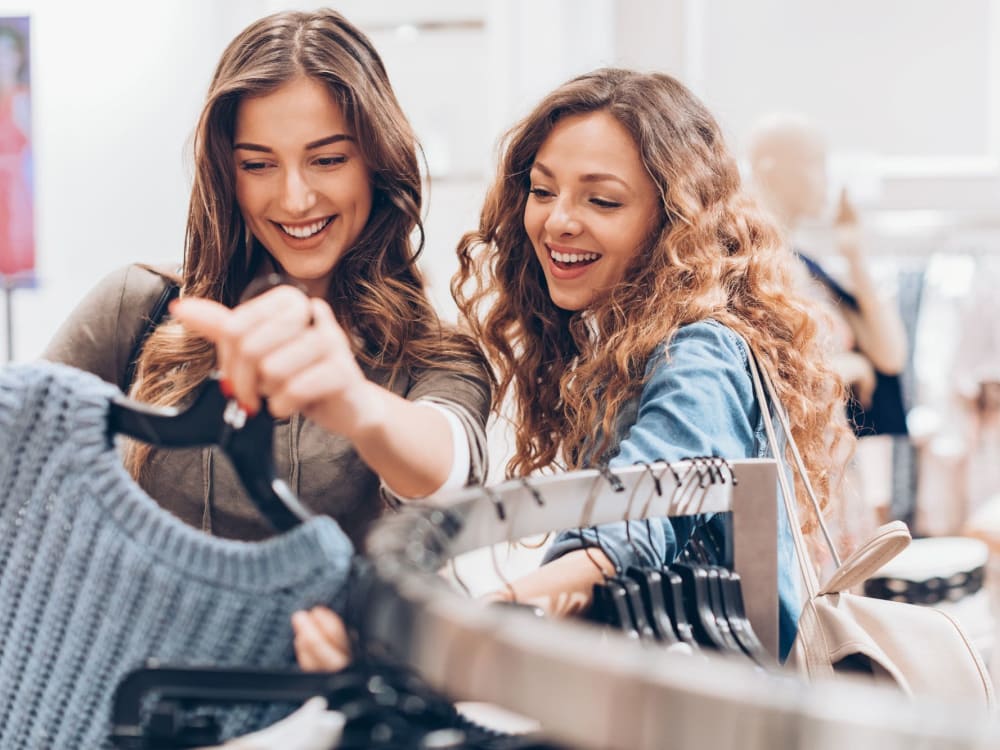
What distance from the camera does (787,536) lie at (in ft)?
3.30

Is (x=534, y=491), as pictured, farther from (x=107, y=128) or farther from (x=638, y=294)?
(x=107, y=128)

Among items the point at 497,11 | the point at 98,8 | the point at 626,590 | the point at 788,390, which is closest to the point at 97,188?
the point at 98,8

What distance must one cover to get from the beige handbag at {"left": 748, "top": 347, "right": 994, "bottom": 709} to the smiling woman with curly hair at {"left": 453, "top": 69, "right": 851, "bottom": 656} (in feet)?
0.42

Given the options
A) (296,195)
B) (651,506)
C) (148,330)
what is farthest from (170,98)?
(651,506)

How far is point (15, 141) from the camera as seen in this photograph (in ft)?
9.39

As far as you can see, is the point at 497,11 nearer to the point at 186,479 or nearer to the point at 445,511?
the point at 186,479

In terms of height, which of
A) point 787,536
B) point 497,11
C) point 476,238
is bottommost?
point 787,536

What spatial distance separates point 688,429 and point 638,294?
0.30 meters

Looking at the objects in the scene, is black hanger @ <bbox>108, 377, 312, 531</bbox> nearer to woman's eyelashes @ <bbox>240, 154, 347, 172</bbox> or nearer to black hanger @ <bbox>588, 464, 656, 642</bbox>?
black hanger @ <bbox>588, 464, 656, 642</bbox>

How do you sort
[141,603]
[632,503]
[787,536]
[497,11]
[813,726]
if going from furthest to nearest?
[497,11], [787,536], [632,503], [141,603], [813,726]

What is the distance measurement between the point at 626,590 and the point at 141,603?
34 centimetres

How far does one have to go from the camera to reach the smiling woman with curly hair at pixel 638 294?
3.26 feet

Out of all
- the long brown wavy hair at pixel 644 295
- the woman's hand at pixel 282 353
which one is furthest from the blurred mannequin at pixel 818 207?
the woman's hand at pixel 282 353

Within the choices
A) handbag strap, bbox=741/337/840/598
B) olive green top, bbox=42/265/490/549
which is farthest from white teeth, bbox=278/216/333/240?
handbag strap, bbox=741/337/840/598
